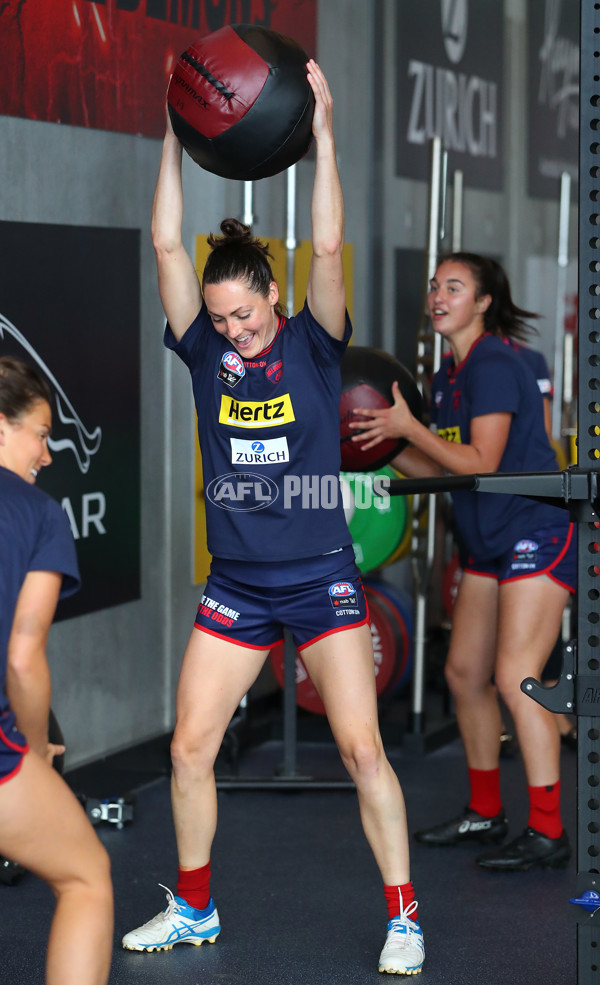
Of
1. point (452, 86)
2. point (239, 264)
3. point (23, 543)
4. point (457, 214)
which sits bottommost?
point (23, 543)

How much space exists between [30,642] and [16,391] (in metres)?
0.43

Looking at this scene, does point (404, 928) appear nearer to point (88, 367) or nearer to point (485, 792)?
point (485, 792)

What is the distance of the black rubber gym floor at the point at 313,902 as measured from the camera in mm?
2861

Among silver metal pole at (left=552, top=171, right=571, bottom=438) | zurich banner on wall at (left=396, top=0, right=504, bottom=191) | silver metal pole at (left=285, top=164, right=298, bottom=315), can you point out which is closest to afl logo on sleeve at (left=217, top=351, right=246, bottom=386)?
silver metal pole at (left=285, top=164, right=298, bottom=315)

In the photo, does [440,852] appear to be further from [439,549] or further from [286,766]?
[439,549]

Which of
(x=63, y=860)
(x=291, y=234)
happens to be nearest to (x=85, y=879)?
(x=63, y=860)

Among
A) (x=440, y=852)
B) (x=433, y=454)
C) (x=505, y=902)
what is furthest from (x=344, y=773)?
(x=433, y=454)

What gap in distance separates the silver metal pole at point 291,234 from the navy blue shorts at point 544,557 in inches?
57.7

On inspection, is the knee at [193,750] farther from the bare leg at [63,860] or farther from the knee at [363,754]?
the bare leg at [63,860]

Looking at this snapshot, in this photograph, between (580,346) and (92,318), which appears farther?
(92,318)

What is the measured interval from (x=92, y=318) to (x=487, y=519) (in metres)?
1.41

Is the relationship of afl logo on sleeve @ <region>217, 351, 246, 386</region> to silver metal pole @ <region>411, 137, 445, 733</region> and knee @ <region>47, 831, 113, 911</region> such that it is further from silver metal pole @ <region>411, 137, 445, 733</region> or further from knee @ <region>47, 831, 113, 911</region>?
silver metal pole @ <region>411, 137, 445, 733</region>

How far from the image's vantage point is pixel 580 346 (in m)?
2.24

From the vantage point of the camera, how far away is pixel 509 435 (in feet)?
11.6
